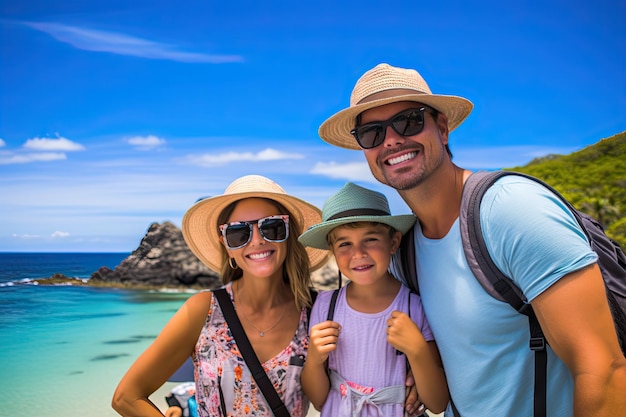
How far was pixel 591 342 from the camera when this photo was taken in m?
2.17

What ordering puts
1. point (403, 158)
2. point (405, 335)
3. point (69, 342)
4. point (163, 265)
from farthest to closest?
point (163, 265) < point (69, 342) < point (403, 158) < point (405, 335)

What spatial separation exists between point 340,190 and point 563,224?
1491 millimetres

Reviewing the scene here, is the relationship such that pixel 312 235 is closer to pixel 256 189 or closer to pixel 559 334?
pixel 256 189

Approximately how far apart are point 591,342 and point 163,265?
38.6m

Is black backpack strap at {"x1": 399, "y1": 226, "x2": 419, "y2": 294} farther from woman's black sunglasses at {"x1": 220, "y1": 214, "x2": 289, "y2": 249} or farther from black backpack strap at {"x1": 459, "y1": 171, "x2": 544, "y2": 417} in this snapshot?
woman's black sunglasses at {"x1": 220, "y1": 214, "x2": 289, "y2": 249}

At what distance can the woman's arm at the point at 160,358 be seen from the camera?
326 cm

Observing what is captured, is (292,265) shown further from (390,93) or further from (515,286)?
(515,286)

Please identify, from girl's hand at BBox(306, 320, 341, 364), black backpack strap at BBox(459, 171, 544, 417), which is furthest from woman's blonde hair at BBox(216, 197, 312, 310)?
black backpack strap at BBox(459, 171, 544, 417)

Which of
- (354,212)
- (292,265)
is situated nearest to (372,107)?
(354,212)

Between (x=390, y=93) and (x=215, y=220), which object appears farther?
(x=215, y=220)

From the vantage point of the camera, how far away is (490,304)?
2.49 metres

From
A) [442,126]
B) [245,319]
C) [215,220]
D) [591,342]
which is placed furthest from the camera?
[215,220]

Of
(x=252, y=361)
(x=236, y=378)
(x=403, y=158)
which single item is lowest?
(x=236, y=378)

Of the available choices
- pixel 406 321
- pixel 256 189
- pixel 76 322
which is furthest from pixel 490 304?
pixel 76 322
